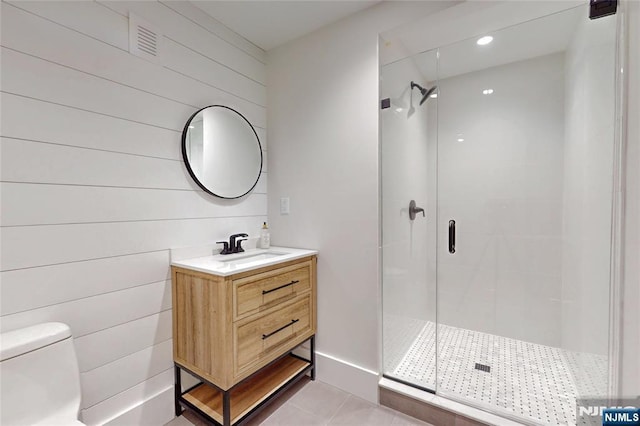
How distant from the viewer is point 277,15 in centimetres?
180

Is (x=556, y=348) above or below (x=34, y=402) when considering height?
below

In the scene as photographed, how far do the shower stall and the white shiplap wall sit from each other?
A: 1298mm

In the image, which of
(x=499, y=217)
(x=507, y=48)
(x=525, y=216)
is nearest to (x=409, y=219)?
(x=499, y=217)

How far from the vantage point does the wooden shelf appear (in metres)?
1.49

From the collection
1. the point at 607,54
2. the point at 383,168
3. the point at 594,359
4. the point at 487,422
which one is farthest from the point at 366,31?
the point at 487,422

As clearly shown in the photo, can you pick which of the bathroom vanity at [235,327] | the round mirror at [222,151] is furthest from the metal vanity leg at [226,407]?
the round mirror at [222,151]

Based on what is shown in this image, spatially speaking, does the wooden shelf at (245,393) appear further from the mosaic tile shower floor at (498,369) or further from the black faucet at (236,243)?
the black faucet at (236,243)

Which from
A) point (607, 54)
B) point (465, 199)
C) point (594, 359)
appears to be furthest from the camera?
point (465, 199)

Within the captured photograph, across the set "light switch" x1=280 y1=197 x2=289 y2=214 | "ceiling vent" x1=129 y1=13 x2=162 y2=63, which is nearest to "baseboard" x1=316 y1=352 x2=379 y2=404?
"light switch" x1=280 y1=197 x2=289 y2=214

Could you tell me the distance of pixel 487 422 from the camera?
1385 millimetres

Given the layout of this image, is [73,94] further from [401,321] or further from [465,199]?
[465,199]

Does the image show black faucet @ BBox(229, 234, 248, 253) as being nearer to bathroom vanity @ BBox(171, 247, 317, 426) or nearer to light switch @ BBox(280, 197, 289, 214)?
bathroom vanity @ BBox(171, 247, 317, 426)

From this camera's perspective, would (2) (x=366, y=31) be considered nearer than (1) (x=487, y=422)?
No

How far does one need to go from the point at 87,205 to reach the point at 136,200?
0.69 ft
